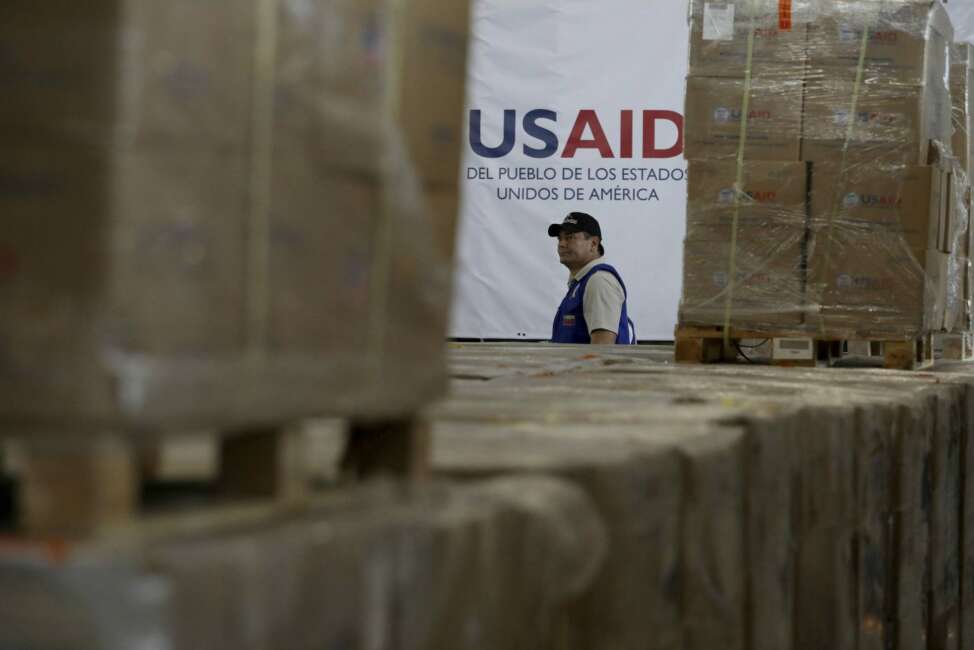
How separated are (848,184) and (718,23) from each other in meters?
0.84

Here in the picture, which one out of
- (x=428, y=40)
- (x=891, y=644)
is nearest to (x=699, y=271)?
(x=891, y=644)

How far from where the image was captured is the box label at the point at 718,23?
6305 millimetres

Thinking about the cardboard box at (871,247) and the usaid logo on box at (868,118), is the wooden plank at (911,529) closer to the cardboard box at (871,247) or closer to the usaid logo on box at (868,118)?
the cardboard box at (871,247)

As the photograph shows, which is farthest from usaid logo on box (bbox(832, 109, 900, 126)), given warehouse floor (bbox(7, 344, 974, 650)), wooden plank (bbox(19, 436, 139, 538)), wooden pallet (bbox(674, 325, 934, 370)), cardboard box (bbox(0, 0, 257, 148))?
wooden plank (bbox(19, 436, 139, 538))

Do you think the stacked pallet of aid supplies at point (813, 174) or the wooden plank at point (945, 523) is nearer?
the wooden plank at point (945, 523)

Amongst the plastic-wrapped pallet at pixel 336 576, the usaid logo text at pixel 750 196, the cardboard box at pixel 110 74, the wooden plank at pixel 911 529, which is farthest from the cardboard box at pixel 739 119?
the cardboard box at pixel 110 74

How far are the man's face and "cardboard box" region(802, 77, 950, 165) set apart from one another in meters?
2.70

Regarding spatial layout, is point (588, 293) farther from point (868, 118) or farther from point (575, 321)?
point (868, 118)

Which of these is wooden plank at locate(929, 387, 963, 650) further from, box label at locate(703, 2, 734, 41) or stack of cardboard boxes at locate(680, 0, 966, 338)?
box label at locate(703, 2, 734, 41)

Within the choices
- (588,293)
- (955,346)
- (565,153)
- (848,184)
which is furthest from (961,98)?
(565,153)

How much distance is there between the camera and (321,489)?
2057 mm

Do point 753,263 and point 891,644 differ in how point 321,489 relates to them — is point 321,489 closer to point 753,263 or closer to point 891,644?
point 891,644

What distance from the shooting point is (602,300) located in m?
8.65

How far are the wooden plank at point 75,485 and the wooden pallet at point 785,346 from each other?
4881 mm
